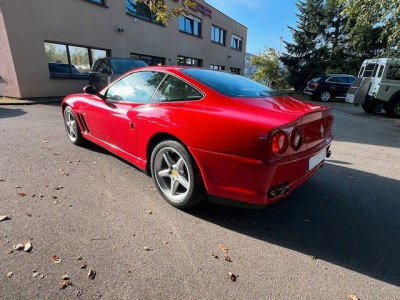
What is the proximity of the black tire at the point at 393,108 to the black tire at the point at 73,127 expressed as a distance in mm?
11672

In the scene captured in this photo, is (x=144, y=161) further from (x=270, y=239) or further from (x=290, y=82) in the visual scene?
(x=290, y=82)

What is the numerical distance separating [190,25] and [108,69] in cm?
1222

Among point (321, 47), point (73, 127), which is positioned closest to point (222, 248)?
point (73, 127)

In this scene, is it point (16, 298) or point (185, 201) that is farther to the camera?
point (185, 201)

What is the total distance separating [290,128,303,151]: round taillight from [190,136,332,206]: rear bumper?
81mm

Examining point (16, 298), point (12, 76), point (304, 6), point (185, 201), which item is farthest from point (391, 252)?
point (304, 6)

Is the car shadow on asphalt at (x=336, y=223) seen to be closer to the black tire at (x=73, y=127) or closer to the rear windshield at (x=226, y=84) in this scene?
the rear windshield at (x=226, y=84)

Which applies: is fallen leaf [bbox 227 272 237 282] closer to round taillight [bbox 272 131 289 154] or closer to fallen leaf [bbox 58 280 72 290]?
round taillight [bbox 272 131 289 154]

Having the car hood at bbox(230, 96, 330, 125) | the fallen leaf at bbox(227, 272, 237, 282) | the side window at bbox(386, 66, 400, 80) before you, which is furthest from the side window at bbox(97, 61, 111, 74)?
the side window at bbox(386, 66, 400, 80)

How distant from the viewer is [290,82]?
81.0 ft

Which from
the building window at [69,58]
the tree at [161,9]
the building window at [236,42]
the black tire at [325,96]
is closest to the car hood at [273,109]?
the tree at [161,9]

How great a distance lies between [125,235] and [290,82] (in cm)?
2560

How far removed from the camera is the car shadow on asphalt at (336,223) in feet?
6.70

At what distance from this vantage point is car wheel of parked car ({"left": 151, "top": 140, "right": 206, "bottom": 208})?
2.35 metres
